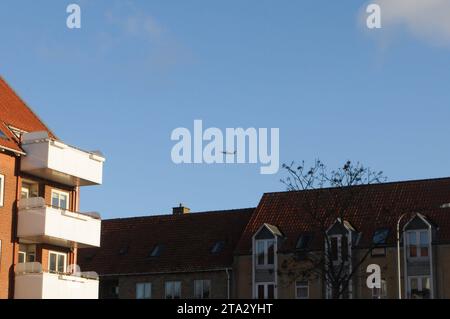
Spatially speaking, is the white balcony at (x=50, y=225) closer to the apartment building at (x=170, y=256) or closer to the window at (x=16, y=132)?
the window at (x=16, y=132)

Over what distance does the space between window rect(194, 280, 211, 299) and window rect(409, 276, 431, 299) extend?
1427 cm

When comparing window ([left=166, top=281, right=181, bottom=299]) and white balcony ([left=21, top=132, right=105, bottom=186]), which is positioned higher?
white balcony ([left=21, top=132, right=105, bottom=186])

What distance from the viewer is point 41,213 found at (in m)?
44.0

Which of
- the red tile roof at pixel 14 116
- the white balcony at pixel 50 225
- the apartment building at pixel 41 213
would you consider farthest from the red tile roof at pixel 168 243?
the white balcony at pixel 50 225

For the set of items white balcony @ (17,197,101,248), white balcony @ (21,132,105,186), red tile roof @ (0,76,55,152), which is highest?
red tile roof @ (0,76,55,152)

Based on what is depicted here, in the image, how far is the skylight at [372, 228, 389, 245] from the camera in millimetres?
66000

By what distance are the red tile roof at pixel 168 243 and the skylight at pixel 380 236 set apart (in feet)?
34.8

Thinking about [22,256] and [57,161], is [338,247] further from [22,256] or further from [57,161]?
[22,256]

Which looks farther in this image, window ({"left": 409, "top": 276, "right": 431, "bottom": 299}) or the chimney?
the chimney

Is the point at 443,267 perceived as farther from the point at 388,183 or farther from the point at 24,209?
the point at 24,209

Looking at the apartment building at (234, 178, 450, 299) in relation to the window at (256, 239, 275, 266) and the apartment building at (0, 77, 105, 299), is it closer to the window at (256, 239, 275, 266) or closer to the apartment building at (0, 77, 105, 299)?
the window at (256, 239, 275, 266)

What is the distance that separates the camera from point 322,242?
6806 cm

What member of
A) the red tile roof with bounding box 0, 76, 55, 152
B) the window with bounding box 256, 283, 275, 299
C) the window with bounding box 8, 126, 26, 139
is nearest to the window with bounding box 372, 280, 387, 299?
the window with bounding box 256, 283, 275, 299
